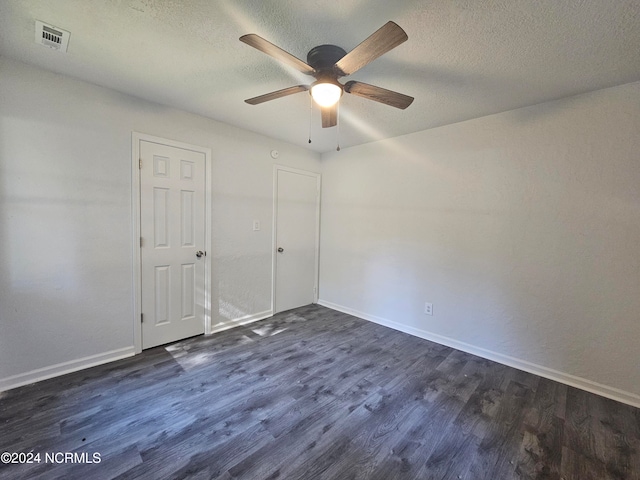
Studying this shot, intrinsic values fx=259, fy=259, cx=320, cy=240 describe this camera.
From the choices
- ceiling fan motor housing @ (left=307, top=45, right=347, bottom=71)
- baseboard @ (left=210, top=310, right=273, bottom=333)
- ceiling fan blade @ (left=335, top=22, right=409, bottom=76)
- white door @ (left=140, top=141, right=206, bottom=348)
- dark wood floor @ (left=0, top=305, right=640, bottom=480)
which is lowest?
dark wood floor @ (left=0, top=305, right=640, bottom=480)

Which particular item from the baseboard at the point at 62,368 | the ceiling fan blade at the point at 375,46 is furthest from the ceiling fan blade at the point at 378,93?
the baseboard at the point at 62,368

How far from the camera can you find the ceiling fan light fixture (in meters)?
1.56

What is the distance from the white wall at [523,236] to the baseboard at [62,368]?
271cm

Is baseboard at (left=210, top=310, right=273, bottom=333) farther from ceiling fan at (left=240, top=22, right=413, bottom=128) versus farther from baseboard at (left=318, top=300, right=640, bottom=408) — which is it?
ceiling fan at (left=240, top=22, right=413, bottom=128)

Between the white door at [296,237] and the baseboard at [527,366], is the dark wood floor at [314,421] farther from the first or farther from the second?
the white door at [296,237]

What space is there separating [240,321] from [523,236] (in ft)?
10.2

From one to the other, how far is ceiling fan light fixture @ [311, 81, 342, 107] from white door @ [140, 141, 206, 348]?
168 cm

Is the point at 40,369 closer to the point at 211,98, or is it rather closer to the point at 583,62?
the point at 211,98

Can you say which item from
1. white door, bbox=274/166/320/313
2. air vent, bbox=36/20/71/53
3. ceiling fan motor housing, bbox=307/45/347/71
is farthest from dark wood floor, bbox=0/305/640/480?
air vent, bbox=36/20/71/53

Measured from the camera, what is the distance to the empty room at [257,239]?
1.41 m

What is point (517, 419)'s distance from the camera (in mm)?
1739

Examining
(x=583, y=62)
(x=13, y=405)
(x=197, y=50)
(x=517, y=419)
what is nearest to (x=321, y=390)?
(x=517, y=419)

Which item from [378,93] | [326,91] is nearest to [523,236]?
[378,93]

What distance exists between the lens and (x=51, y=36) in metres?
1.57
